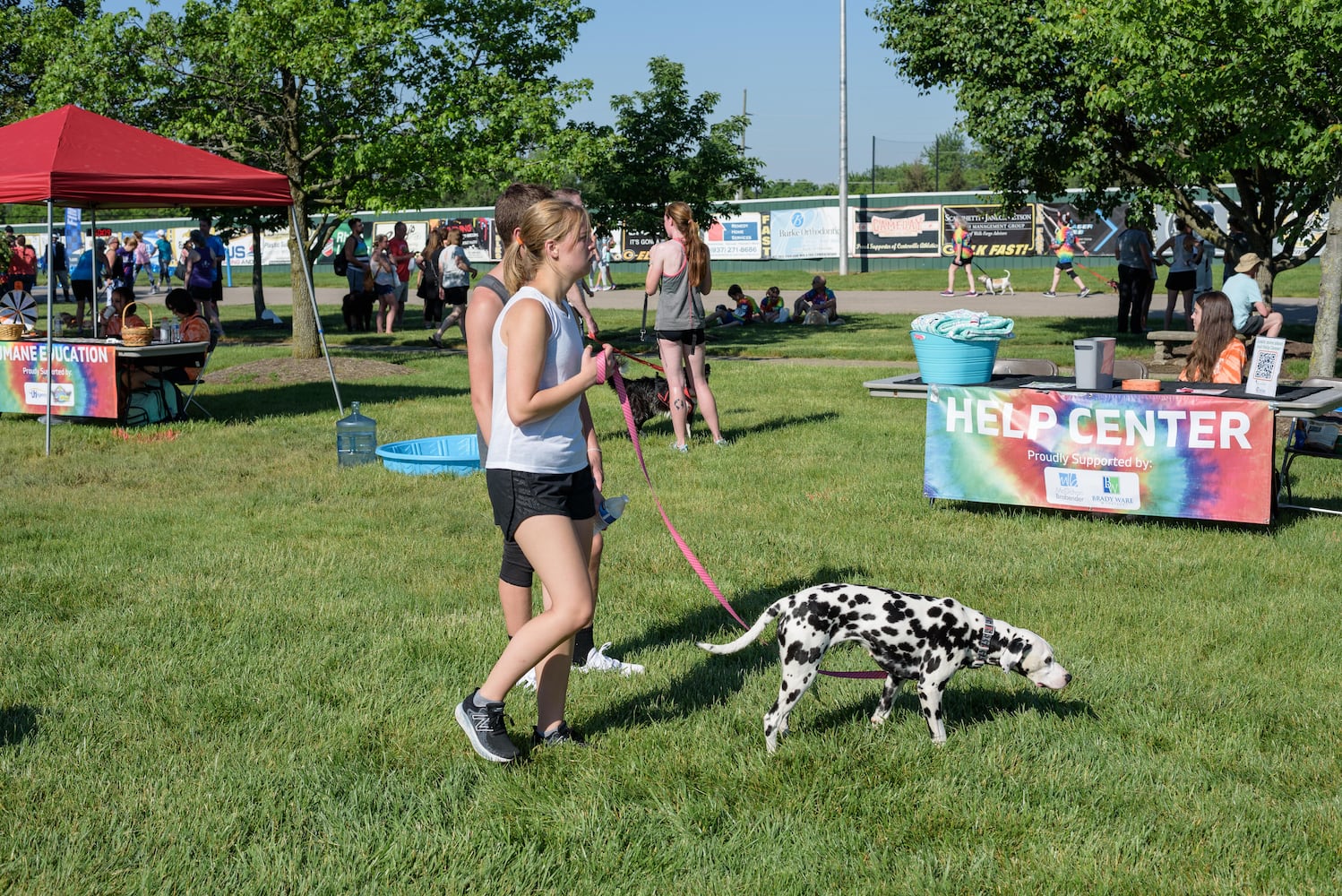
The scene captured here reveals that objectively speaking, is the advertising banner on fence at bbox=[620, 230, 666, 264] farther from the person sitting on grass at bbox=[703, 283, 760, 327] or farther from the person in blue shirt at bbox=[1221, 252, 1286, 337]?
the person in blue shirt at bbox=[1221, 252, 1286, 337]

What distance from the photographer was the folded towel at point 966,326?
7.48 m

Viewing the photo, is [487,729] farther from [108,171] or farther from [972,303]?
[972,303]

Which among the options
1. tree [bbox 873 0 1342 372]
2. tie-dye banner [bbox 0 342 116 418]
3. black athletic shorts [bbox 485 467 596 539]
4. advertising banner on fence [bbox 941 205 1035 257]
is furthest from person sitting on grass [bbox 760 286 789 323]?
black athletic shorts [bbox 485 467 596 539]

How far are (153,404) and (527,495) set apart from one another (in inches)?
376

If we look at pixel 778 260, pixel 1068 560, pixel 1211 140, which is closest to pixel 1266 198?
pixel 1211 140

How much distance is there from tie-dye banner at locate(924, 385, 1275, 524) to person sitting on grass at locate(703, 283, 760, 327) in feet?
52.6

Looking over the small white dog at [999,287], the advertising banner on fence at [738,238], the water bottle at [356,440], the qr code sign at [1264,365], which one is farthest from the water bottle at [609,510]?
the advertising banner on fence at [738,238]

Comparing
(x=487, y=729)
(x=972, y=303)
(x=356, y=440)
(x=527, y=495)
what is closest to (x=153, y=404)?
(x=356, y=440)

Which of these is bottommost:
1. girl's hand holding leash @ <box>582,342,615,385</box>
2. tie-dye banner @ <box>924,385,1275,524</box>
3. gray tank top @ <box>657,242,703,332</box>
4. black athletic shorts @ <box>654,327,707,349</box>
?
tie-dye banner @ <box>924,385,1275,524</box>

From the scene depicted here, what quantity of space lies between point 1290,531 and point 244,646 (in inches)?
230

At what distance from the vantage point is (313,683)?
4.80 metres

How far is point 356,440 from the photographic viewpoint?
1050cm

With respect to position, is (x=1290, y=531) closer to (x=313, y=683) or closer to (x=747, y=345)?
(x=313, y=683)

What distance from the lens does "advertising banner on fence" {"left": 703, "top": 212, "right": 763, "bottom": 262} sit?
4188 centimetres
